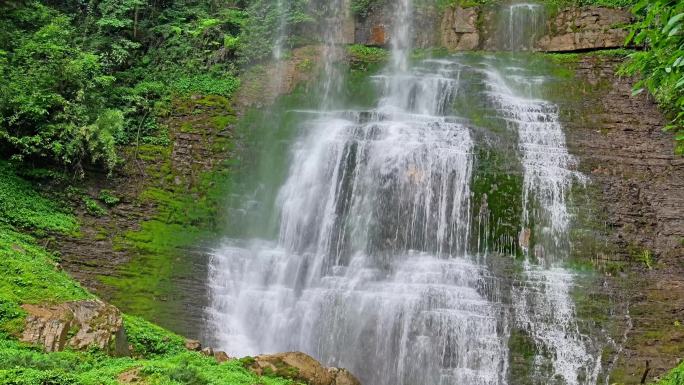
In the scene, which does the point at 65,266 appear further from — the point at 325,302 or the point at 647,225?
the point at 647,225

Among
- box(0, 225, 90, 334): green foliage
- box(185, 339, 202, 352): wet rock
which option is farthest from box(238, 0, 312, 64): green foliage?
box(185, 339, 202, 352): wet rock

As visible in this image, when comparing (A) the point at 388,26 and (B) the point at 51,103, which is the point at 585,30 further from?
(B) the point at 51,103

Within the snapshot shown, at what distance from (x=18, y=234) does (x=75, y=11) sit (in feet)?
33.0

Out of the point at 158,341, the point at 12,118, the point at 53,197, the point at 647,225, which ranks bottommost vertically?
the point at 158,341

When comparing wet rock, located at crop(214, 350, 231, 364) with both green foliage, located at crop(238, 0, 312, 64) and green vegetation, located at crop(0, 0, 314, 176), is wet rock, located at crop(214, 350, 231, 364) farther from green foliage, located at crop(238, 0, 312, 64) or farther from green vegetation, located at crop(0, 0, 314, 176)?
green foliage, located at crop(238, 0, 312, 64)

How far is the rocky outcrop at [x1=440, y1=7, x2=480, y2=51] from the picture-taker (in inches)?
781

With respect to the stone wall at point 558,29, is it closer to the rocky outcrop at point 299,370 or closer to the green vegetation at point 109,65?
the green vegetation at point 109,65

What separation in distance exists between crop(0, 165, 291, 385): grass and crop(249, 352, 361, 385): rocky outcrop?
248 millimetres

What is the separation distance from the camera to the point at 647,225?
12.4m

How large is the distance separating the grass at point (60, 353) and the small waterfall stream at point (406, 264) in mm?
2575

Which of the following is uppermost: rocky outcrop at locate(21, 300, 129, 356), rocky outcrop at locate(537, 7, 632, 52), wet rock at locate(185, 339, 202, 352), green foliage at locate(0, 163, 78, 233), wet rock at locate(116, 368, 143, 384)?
rocky outcrop at locate(537, 7, 632, 52)

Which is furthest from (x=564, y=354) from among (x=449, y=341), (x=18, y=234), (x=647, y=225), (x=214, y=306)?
(x=18, y=234)

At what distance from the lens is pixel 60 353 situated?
6.95 metres

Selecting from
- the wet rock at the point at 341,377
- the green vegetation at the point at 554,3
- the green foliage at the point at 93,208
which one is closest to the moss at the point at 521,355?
the wet rock at the point at 341,377
